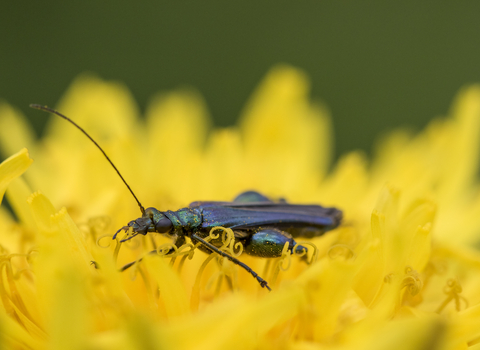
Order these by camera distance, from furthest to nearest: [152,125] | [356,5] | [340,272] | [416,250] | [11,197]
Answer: [356,5], [152,125], [11,197], [416,250], [340,272]

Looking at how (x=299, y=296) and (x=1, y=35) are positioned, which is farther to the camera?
(x=1, y=35)

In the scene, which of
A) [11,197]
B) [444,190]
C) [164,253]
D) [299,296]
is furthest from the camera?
[444,190]

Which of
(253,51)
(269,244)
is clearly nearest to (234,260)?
(269,244)

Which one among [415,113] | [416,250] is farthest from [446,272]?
[415,113]

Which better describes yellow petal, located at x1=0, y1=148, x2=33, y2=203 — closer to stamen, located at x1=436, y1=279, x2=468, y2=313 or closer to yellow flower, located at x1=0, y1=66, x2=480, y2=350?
yellow flower, located at x1=0, y1=66, x2=480, y2=350

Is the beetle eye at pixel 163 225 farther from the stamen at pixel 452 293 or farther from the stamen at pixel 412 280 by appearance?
the stamen at pixel 452 293

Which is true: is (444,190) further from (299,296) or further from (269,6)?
(269,6)

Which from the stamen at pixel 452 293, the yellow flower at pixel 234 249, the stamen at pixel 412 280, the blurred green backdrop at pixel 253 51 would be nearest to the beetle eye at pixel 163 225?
the yellow flower at pixel 234 249
